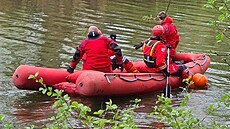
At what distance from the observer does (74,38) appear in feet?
44.8

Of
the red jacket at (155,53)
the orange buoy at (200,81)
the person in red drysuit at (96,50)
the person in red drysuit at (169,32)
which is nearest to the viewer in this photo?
the person in red drysuit at (96,50)

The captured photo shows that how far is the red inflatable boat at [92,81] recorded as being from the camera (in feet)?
25.0

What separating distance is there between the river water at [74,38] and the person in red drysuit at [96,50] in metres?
0.61

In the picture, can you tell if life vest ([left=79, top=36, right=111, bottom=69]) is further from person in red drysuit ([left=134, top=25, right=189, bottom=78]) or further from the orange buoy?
the orange buoy

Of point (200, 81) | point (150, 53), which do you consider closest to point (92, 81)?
point (150, 53)

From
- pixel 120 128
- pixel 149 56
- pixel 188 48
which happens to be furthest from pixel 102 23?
pixel 120 128

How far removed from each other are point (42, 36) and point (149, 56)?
5.54 m

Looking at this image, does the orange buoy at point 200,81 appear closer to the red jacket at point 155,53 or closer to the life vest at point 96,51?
the red jacket at point 155,53

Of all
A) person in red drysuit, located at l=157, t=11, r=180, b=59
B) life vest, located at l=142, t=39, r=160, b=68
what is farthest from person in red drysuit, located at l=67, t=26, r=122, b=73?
person in red drysuit, located at l=157, t=11, r=180, b=59

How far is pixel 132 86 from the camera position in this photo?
322 inches

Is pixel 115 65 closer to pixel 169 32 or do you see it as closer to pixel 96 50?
pixel 96 50

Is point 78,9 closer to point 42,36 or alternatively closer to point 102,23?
A: point 102,23

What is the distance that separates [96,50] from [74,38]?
572 cm

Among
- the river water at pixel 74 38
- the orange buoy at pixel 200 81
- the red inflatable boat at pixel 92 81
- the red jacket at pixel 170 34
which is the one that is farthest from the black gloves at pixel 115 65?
the red jacket at pixel 170 34
